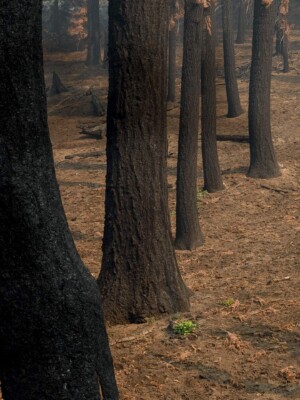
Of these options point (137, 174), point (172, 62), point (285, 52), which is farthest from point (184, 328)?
point (285, 52)

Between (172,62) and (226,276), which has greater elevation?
(172,62)

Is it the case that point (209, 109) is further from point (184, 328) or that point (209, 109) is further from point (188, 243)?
point (184, 328)

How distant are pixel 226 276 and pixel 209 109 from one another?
5472mm

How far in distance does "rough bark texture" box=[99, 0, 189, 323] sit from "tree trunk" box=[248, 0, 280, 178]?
922 cm

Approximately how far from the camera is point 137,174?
34.4ft

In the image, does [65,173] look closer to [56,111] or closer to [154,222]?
[56,111]

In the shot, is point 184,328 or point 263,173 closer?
point 184,328

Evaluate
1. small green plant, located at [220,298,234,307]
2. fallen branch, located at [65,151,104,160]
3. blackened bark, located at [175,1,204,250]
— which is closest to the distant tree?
fallen branch, located at [65,151,104,160]

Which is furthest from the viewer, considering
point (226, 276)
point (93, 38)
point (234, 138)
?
point (93, 38)

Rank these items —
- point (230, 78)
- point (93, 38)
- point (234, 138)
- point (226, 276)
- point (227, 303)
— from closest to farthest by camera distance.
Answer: point (227, 303) < point (226, 276) < point (234, 138) < point (230, 78) < point (93, 38)

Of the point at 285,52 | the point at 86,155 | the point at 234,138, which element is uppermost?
the point at 285,52

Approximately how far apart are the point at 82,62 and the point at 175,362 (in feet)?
115

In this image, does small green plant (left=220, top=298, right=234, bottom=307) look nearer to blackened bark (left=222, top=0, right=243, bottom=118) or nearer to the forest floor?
the forest floor

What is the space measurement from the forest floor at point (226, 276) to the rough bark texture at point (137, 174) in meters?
0.38
